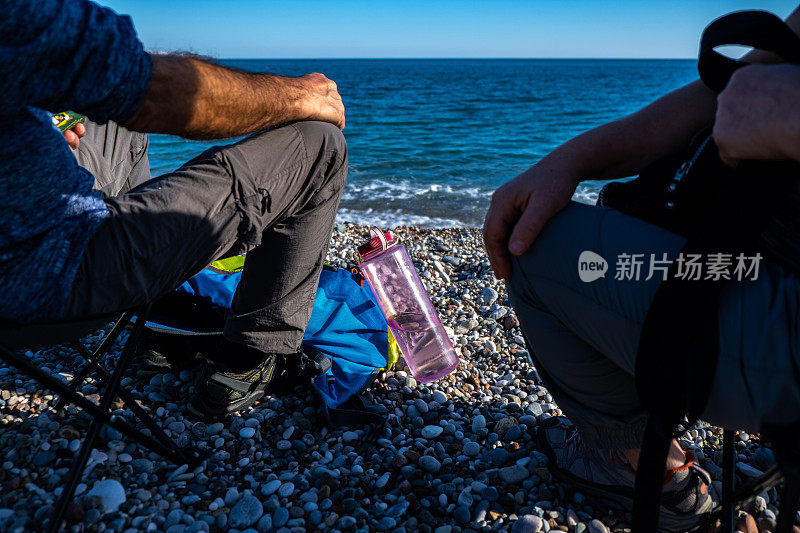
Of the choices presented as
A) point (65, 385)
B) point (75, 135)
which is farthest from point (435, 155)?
point (65, 385)

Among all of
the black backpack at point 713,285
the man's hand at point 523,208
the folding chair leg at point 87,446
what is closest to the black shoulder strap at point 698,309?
the black backpack at point 713,285

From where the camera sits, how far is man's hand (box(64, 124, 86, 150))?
2.49 metres

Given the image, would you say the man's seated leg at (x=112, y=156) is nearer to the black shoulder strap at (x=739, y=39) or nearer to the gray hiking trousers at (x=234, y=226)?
the gray hiking trousers at (x=234, y=226)

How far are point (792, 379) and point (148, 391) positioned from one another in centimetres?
268

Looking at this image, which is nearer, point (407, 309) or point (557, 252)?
point (557, 252)

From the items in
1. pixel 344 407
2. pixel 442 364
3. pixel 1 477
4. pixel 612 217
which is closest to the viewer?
pixel 612 217

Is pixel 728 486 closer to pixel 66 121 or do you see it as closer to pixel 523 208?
pixel 523 208

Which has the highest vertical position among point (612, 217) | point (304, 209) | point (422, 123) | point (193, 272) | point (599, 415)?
point (612, 217)

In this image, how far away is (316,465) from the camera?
7.57 feet

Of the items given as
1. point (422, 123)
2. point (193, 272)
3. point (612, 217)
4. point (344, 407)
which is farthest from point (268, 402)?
point (422, 123)

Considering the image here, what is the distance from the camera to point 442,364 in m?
3.22

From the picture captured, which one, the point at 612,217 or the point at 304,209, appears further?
the point at 304,209

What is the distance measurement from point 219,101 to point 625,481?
6.46ft

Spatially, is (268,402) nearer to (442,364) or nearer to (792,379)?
(442,364)
